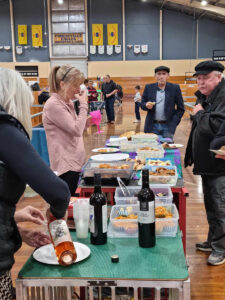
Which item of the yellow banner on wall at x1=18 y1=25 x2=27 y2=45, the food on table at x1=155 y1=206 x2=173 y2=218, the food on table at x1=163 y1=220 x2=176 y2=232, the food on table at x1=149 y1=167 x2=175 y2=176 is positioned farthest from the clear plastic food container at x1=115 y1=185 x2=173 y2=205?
the yellow banner on wall at x1=18 y1=25 x2=27 y2=45

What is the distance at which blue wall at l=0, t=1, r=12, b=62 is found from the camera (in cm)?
2342

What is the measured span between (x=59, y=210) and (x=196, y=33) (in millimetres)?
23932

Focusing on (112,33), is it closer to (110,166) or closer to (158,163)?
(158,163)

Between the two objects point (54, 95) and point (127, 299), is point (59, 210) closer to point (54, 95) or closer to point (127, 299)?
point (127, 299)

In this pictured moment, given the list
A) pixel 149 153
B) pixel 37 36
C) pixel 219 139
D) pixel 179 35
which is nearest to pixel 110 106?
pixel 149 153

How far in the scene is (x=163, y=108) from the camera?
4.91 m

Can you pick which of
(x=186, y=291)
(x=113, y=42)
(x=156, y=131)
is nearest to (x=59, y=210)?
(x=186, y=291)

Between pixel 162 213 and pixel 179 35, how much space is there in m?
23.2

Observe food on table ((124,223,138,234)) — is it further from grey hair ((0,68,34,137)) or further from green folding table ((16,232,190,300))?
grey hair ((0,68,34,137))

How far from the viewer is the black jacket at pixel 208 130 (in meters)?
2.96

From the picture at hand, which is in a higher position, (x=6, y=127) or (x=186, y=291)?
(x=6, y=127)

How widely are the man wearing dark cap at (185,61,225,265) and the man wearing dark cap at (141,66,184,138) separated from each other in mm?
1518

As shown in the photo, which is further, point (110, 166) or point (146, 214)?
point (110, 166)

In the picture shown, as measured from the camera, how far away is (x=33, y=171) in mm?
1243
